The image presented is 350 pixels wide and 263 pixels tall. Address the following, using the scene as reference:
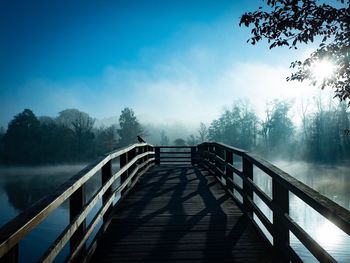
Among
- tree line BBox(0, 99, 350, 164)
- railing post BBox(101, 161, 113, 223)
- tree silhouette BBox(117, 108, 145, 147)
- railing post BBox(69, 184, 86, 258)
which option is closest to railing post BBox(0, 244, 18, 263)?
railing post BBox(69, 184, 86, 258)

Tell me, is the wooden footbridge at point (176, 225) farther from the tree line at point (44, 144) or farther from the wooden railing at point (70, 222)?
the tree line at point (44, 144)

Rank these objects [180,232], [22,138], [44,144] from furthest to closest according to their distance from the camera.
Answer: [44,144] → [22,138] → [180,232]

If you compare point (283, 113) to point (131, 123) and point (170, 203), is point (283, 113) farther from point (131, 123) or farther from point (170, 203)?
point (170, 203)

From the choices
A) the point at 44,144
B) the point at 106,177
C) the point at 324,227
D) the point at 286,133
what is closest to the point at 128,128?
the point at 44,144

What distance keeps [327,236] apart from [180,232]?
16967 mm

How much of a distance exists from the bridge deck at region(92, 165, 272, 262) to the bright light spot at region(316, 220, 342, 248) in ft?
40.1

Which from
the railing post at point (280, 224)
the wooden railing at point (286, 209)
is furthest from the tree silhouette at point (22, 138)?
the railing post at point (280, 224)

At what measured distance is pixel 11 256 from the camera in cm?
179

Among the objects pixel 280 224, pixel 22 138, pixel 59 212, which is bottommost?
pixel 59 212

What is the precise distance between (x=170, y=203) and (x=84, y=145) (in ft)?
230

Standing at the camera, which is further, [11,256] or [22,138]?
[22,138]

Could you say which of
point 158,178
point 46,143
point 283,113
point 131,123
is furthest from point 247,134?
point 158,178

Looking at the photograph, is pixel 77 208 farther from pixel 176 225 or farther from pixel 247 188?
pixel 247 188

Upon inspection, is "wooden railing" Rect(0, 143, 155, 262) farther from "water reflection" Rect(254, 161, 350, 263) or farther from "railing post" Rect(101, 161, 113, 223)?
"water reflection" Rect(254, 161, 350, 263)
